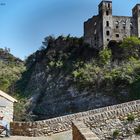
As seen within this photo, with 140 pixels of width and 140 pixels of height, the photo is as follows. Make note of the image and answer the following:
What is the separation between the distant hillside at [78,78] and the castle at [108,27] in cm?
160

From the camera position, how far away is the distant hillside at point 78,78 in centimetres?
6456

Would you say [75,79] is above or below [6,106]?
above

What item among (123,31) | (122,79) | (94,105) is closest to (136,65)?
(122,79)

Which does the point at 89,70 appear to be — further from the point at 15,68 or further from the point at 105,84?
the point at 15,68

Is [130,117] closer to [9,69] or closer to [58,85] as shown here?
[58,85]

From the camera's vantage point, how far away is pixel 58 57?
80875mm

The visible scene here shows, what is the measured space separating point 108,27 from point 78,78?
1243cm

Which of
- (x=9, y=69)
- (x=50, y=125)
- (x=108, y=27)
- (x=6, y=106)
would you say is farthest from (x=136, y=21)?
(x=50, y=125)

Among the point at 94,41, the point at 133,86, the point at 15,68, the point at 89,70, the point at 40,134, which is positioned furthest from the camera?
the point at 15,68

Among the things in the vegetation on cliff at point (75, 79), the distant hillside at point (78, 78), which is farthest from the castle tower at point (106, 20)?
the distant hillside at point (78, 78)

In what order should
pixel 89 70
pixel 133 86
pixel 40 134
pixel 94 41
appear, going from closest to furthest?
1. pixel 40 134
2. pixel 133 86
3. pixel 89 70
4. pixel 94 41

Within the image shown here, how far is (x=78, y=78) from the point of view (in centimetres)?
7075

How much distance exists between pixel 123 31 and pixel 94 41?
192 inches

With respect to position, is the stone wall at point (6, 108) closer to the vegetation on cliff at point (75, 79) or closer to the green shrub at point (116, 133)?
the green shrub at point (116, 133)
